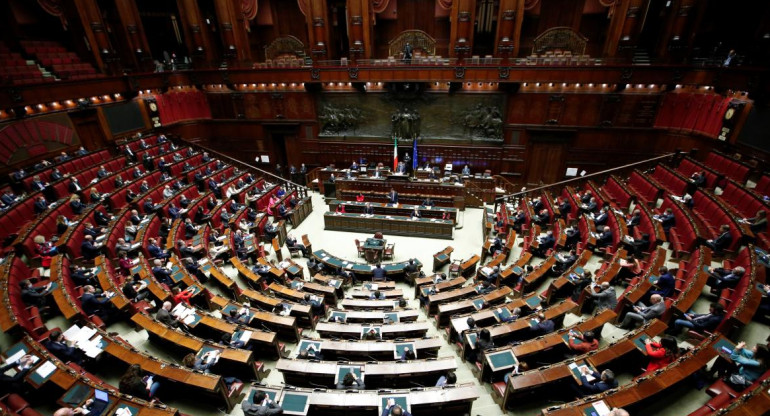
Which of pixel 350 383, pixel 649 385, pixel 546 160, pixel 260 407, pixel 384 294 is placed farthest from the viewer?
pixel 546 160

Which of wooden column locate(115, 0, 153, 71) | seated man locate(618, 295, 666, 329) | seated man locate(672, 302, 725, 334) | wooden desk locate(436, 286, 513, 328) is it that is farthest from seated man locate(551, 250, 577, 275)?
wooden column locate(115, 0, 153, 71)

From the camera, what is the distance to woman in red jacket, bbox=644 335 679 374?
206 inches

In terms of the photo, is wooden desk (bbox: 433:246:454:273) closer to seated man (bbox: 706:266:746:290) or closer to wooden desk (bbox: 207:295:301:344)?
wooden desk (bbox: 207:295:301:344)

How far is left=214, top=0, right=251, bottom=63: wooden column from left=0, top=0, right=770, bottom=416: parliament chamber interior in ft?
0.39

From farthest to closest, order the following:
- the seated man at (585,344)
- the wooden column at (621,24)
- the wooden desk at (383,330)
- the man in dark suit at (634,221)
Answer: the wooden column at (621,24), the man in dark suit at (634,221), the wooden desk at (383,330), the seated man at (585,344)

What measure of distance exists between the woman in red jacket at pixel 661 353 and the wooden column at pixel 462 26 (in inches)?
526

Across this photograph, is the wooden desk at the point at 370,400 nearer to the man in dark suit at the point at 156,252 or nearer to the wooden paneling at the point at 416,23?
the man in dark suit at the point at 156,252

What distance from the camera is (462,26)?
15.0m

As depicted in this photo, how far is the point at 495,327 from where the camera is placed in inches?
262

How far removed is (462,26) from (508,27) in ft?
6.42

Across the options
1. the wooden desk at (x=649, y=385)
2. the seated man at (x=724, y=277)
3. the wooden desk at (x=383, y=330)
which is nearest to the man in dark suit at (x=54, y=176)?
the wooden desk at (x=383, y=330)

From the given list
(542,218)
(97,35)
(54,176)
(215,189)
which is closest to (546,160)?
(542,218)

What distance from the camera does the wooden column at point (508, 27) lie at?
47.0 feet

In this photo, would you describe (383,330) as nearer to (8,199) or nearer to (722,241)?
(722,241)
